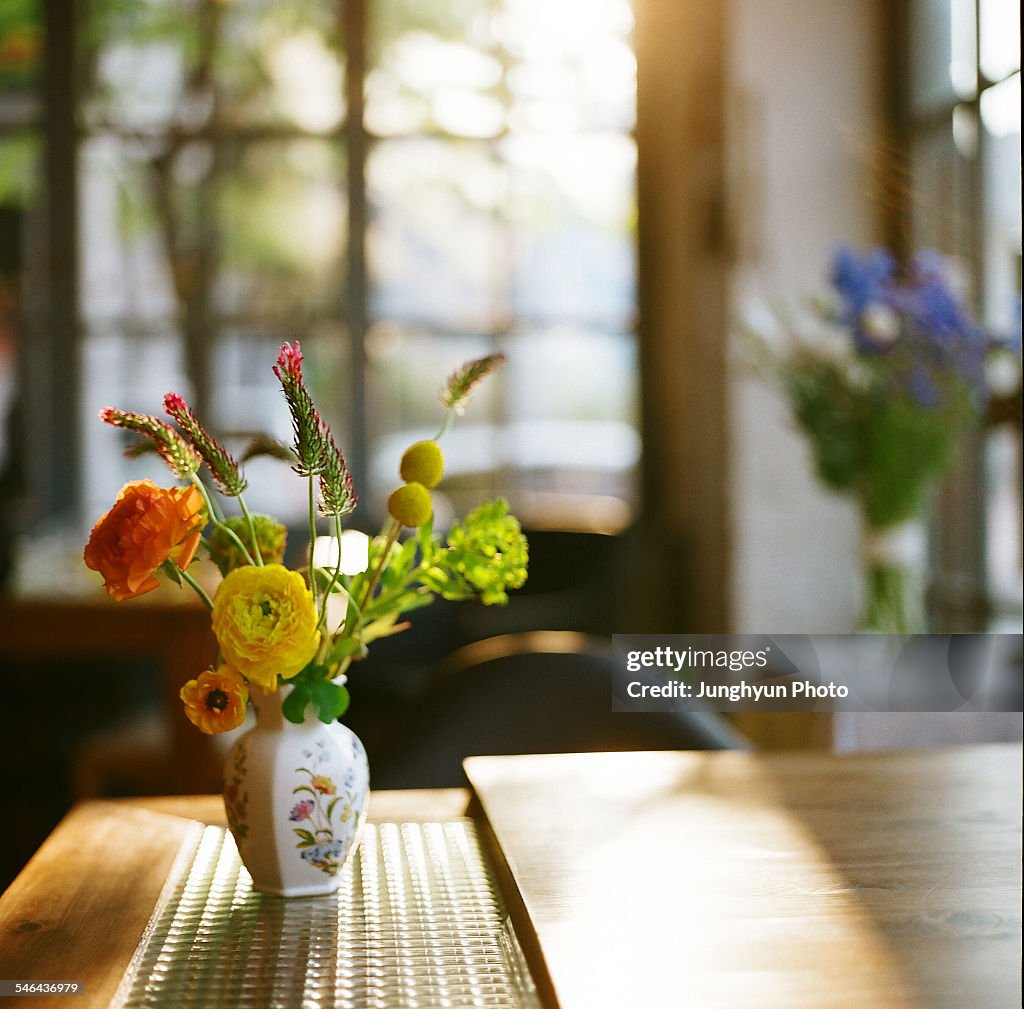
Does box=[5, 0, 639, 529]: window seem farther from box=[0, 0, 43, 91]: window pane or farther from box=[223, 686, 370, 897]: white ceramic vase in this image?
box=[223, 686, 370, 897]: white ceramic vase

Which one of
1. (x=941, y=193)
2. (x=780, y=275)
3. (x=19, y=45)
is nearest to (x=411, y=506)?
(x=941, y=193)

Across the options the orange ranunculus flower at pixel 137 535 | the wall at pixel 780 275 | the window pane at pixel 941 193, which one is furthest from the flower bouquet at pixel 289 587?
the wall at pixel 780 275

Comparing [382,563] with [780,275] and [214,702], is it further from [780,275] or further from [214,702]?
[780,275]

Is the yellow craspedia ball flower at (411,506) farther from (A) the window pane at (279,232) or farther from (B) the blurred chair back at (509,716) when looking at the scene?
(A) the window pane at (279,232)

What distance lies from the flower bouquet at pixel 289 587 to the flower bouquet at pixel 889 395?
1.26 metres

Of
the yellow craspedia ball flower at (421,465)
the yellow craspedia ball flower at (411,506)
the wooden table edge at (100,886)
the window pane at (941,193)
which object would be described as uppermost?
the window pane at (941,193)

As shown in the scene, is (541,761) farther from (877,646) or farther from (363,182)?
(363,182)

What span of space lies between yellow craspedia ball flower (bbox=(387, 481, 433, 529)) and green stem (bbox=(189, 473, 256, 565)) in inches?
3.1

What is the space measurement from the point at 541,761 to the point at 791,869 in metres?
0.24

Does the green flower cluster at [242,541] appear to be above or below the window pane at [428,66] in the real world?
below

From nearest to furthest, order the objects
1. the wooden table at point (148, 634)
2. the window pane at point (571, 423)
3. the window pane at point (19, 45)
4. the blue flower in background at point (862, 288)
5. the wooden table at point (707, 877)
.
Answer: the wooden table at point (707, 877) < the blue flower in background at point (862, 288) < the wooden table at point (148, 634) < the window pane at point (19, 45) < the window pane at point (571, 423)

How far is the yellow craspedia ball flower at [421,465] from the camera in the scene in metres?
0.67

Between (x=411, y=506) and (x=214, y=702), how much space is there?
0.44ft

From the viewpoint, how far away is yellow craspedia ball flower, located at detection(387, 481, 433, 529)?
650 millimetres
